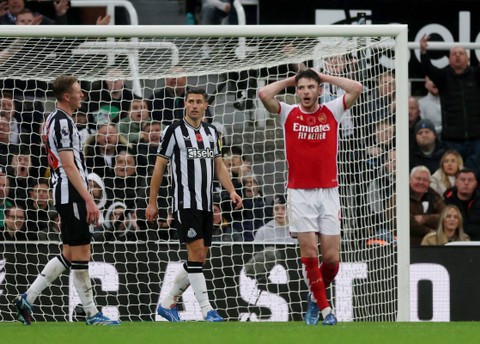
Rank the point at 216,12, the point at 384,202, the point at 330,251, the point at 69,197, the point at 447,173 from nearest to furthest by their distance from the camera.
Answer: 1. the point at 69,197
2. the point at 330,251
3. the point at 384,202
4. the point at 447,173
5. the point at 216,12

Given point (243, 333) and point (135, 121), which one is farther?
point (135, 121)

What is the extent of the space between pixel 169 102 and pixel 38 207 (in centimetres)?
166

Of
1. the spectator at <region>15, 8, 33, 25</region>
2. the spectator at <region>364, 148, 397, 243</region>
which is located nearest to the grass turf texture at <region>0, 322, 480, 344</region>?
the spectator at <region>364, 148, 397, 243</region>

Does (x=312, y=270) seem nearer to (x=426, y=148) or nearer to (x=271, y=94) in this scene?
(x=271, y=94)

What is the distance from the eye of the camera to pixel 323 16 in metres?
13.8

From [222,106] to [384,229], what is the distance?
2.26 m

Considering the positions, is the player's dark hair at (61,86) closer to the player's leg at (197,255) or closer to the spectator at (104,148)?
the player's leg at (197,255)

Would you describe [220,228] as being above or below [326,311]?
above

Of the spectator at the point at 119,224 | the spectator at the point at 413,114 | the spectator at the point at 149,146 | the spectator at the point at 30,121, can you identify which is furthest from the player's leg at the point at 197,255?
the spectator at the point at 413,114

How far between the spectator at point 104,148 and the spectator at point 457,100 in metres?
3.51

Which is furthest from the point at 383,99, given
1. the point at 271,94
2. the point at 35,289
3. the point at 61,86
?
the point at 35,289

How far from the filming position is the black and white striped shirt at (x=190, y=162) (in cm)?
986

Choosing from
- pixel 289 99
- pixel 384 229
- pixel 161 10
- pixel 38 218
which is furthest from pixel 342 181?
pixel 161 10

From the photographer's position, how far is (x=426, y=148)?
12797 millimetres
